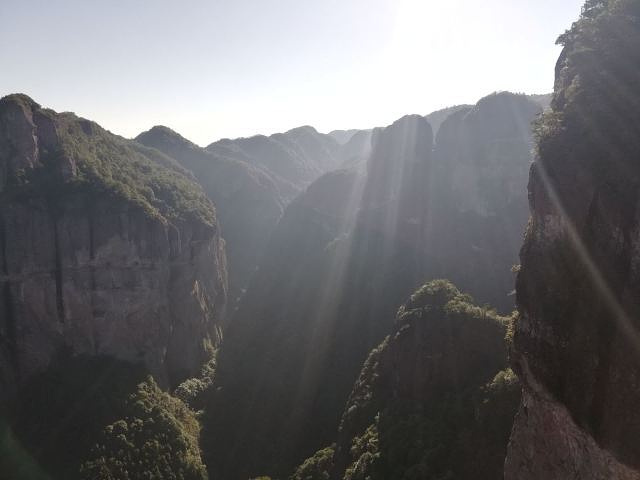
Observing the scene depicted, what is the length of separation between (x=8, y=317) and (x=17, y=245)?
834 cm

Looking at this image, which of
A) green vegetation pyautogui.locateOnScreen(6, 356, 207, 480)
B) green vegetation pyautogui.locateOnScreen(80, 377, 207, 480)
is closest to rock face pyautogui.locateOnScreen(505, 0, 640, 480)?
green vegetation pyautogui.locateOnScreen(80, 377, 207, 480)

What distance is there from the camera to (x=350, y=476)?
34281 millimetres

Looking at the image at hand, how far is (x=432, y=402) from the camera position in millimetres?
36719

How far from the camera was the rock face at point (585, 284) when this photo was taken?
14734 mm

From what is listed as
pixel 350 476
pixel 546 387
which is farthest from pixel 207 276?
pixel 546 387

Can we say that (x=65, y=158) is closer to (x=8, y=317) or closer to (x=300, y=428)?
(x=8, y=317)

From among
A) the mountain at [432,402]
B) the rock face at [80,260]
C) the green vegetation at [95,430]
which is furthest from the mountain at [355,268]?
the mountain at [432,402]

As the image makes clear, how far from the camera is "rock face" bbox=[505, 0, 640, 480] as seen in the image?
48.3 ft

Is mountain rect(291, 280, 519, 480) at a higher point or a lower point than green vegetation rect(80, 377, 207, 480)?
higher

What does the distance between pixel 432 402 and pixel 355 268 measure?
55535 mm

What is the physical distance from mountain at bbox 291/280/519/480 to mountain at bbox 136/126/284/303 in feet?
284

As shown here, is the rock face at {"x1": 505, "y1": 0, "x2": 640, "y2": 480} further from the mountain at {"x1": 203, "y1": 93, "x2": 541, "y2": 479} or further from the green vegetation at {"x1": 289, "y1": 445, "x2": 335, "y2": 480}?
the mountain at {"x1": 203, "y1": 93, "x2": 541, "y2": 479}

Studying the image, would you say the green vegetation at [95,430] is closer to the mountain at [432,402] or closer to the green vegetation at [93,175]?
the mountain at [432,402]

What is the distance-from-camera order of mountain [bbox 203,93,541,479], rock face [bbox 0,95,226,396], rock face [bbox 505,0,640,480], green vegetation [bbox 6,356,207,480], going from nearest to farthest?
rock face [bbox 505,0,640,480] < green vegetation [bbox 6,356,207,480] < rock face [bbox 0,95,226,396] < mountain [bbox 203,93,541,479]
